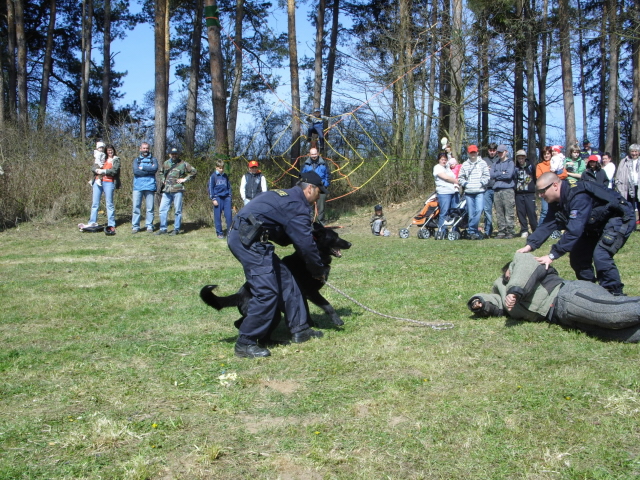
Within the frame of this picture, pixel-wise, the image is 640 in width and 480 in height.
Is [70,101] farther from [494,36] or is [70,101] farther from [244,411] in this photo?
[244,411]

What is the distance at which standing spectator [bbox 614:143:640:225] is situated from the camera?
1252 cm

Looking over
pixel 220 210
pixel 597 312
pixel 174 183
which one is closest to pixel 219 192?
pixel 220 210

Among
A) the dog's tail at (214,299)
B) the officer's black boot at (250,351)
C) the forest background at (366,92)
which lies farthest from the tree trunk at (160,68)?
the officer's black boot at (250,351)

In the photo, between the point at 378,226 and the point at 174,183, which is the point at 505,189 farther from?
the point at 174,183

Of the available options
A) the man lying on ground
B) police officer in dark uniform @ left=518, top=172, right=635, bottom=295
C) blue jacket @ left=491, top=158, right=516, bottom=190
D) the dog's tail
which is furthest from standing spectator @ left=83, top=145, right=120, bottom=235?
police officer in dark uniform @ left=518, top=172, right=635, bottom=295

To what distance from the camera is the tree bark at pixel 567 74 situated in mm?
18000

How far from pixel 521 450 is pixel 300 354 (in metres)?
2.30

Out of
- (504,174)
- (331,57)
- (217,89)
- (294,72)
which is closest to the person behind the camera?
(504,174)

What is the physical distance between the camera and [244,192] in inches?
540

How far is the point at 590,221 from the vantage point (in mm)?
6047

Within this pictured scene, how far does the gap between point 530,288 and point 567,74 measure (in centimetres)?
1523

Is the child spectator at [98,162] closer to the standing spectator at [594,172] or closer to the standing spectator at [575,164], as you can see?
the standing spectator at [575,164]

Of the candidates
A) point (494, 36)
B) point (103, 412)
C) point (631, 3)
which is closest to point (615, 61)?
→ point (631, 3)

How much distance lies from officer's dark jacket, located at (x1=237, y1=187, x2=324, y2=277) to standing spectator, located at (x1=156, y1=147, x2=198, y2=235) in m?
9.22
